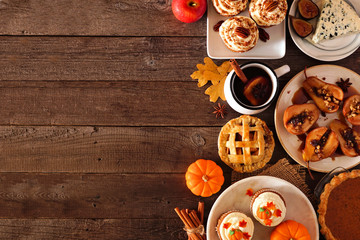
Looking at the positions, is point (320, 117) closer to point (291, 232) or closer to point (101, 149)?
point (291, 232)

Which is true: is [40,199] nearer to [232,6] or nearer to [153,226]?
[153,226]

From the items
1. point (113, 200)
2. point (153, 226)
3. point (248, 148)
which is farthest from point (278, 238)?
point (113, 200)

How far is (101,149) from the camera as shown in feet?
5.15

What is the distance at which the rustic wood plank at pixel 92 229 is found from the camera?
155cm

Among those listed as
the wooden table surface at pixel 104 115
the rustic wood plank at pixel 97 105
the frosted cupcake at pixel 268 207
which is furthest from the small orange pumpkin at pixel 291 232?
the rustic wood plank at pixel 97 105

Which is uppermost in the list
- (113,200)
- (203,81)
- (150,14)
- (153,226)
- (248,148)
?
(150,14)

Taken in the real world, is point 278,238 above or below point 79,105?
below

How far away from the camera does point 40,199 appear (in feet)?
5.09

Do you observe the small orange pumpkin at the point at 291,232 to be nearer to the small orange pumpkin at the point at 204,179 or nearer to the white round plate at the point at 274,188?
the white round plate at the point at 274,188

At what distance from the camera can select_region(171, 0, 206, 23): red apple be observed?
1448 millimetres

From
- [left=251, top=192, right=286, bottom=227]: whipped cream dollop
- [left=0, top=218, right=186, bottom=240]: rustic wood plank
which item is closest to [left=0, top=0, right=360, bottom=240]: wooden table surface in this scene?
[left=0, top=218, right=186, bottom=240]: rustic wood plank

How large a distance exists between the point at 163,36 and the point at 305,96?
755 millimetres

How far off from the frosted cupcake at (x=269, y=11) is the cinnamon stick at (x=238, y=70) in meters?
0.26

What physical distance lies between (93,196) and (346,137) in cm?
125
